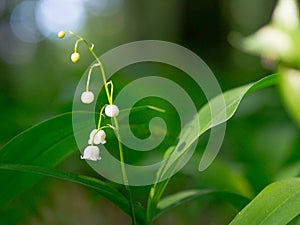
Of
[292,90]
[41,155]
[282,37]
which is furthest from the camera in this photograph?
[282,37]

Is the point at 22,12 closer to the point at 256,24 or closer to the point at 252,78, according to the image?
the point at 256,24

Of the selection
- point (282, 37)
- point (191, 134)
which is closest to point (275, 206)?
point (191, 134)

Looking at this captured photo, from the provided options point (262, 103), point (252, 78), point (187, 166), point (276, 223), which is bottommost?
point (252, 78)

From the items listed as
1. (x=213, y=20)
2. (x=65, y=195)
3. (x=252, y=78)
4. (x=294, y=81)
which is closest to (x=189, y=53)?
(x=213, y=20)

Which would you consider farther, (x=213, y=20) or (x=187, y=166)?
(x=213, y=20)

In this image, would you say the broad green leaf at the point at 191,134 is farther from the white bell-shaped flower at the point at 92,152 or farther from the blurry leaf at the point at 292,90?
the blurry leaf at the point at 292,90

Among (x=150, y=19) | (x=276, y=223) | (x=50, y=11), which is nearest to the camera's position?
(x=276, y=223)

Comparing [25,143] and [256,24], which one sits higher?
[25,143]

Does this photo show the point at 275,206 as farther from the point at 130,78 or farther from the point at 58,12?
the point at 58,12
